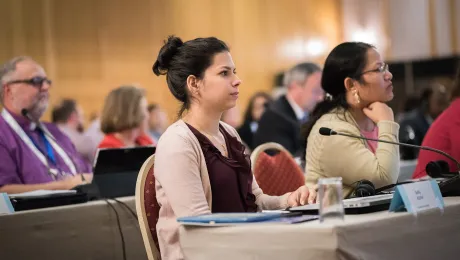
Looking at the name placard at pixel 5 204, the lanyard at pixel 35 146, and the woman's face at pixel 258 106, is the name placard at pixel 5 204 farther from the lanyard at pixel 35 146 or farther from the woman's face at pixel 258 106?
the woman's face at pixel 258 106

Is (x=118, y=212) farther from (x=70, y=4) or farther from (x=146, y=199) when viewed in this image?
(x=70, y=4)

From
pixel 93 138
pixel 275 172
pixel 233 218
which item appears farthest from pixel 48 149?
pixel 93 138

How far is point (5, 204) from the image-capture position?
8.86 feet

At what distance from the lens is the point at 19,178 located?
3.61m

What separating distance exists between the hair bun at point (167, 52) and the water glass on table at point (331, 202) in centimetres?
81

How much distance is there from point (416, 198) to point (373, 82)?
1.05 metres

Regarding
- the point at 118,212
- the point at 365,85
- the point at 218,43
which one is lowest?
the point at 118,212

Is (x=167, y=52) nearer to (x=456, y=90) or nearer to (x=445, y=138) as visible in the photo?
(x=445, y=138)

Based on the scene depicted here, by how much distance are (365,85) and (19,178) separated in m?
1.71

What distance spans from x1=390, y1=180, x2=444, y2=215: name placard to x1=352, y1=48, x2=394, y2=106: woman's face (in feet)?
3.00

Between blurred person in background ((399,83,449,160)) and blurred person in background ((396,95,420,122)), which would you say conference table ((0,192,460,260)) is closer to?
blurred person in background ((399,83,449,160))

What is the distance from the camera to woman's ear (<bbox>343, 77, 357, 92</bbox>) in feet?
9.46

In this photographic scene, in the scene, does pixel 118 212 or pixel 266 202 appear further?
pixel 118 212

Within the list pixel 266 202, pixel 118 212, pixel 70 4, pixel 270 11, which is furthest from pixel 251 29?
pixel 266 202
